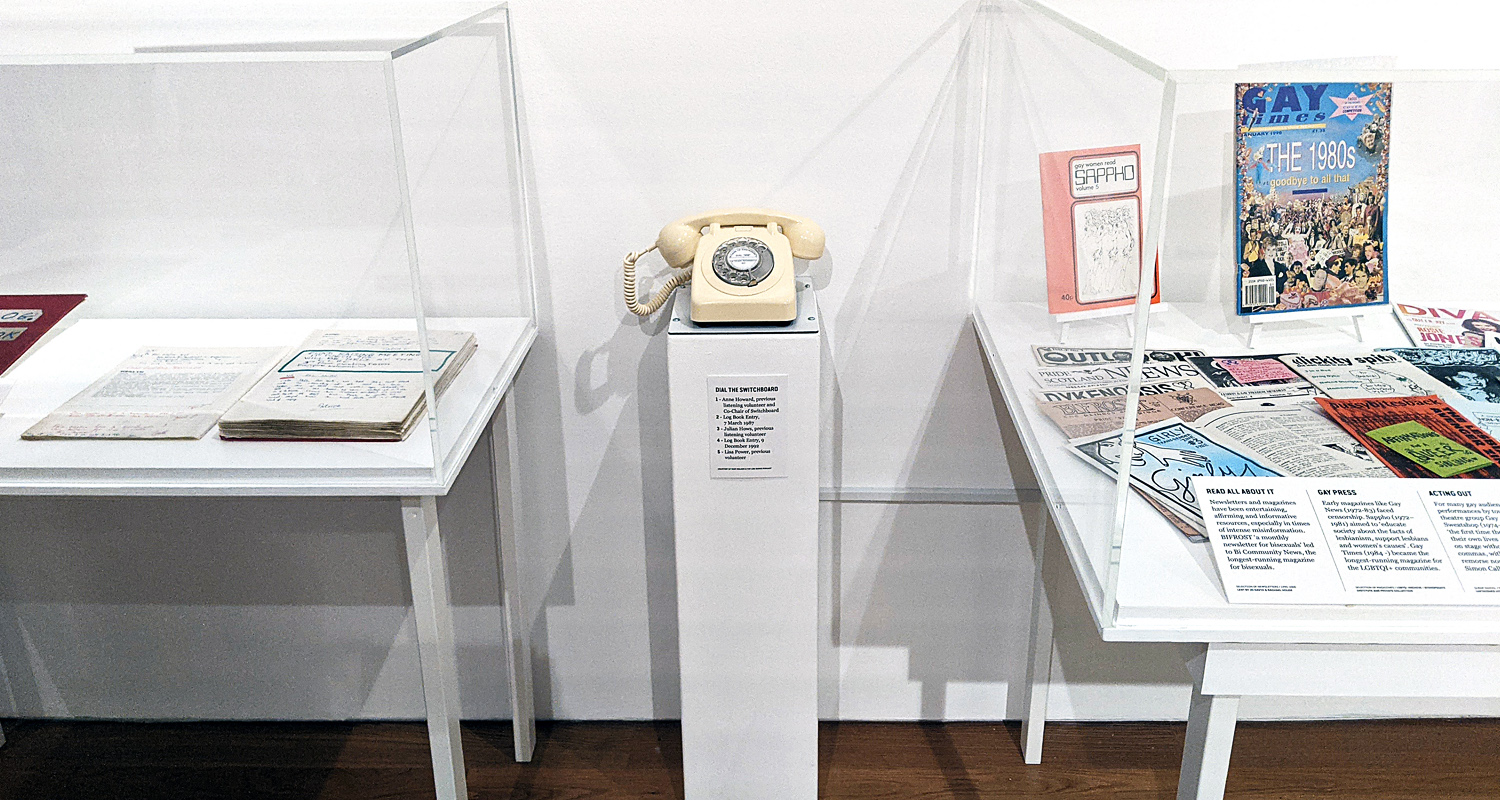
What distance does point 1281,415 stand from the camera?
1.37 metres

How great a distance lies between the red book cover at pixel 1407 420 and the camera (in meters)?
1.26

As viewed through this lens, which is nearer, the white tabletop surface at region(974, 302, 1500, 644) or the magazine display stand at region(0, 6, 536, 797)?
the white tabletop surface at region(974, 302, 1500, 644)

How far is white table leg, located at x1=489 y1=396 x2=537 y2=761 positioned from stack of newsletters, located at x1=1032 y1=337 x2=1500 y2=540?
973mm

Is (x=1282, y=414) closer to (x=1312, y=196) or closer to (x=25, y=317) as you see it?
(x=1312, y=196)

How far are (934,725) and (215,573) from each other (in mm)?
1460

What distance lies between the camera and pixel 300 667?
7.65ft

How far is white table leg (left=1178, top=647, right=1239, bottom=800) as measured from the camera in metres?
1.22

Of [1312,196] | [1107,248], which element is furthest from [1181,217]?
[1312,196]

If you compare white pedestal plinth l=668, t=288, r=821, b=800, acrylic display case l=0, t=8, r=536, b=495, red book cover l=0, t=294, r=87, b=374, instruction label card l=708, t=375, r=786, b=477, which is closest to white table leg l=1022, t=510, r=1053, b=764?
white pedestal plinth l=668, t=288, r=821, b=800

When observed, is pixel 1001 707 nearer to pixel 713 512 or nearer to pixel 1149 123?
pixel 713 512

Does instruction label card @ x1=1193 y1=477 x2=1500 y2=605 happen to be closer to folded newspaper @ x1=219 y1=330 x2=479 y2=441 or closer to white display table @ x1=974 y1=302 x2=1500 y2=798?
white display table @ x1=974 y1=302 x2=1500 y2=798

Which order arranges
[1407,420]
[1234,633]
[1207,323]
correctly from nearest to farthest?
[1234,633], [1407,420], [1207,323]

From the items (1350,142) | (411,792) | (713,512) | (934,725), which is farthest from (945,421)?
(411,792)

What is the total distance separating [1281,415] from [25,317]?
1651 mm
